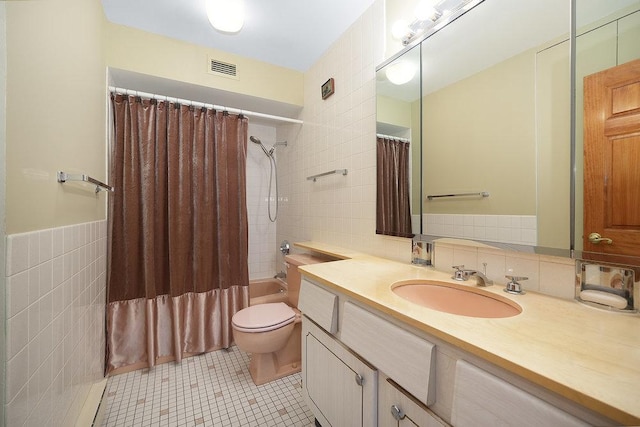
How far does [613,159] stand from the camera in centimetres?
74

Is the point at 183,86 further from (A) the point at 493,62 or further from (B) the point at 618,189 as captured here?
(B) the point at 618,189

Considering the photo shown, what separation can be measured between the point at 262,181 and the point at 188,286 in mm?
1373

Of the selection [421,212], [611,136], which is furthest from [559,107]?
[421,212]

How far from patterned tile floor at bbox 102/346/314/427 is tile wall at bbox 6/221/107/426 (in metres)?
0.27

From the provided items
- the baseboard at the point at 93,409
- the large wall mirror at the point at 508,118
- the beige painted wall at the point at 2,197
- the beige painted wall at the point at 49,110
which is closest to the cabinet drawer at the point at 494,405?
the large wall mirror at the point at 508,118

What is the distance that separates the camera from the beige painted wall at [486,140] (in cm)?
94

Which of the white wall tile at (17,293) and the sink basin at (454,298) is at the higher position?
the white wall tile at (17,293)

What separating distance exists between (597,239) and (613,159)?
24 centimetres

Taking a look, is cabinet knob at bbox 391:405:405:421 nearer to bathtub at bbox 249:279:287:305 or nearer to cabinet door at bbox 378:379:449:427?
cabinet door at bbox 378:379:449:427

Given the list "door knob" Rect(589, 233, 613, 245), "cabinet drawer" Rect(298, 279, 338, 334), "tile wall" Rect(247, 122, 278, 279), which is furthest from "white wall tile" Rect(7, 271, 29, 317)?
"tile wall" Rect(247, 122, 278, 279)

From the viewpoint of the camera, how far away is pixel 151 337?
182 centimetres

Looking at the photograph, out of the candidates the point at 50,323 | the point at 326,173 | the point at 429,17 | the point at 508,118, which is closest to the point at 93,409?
the point at 50,323

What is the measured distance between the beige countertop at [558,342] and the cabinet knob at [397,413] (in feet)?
0.92

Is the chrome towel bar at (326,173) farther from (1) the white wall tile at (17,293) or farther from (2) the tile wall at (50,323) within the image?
(1) the white wall tile at (17,293)
